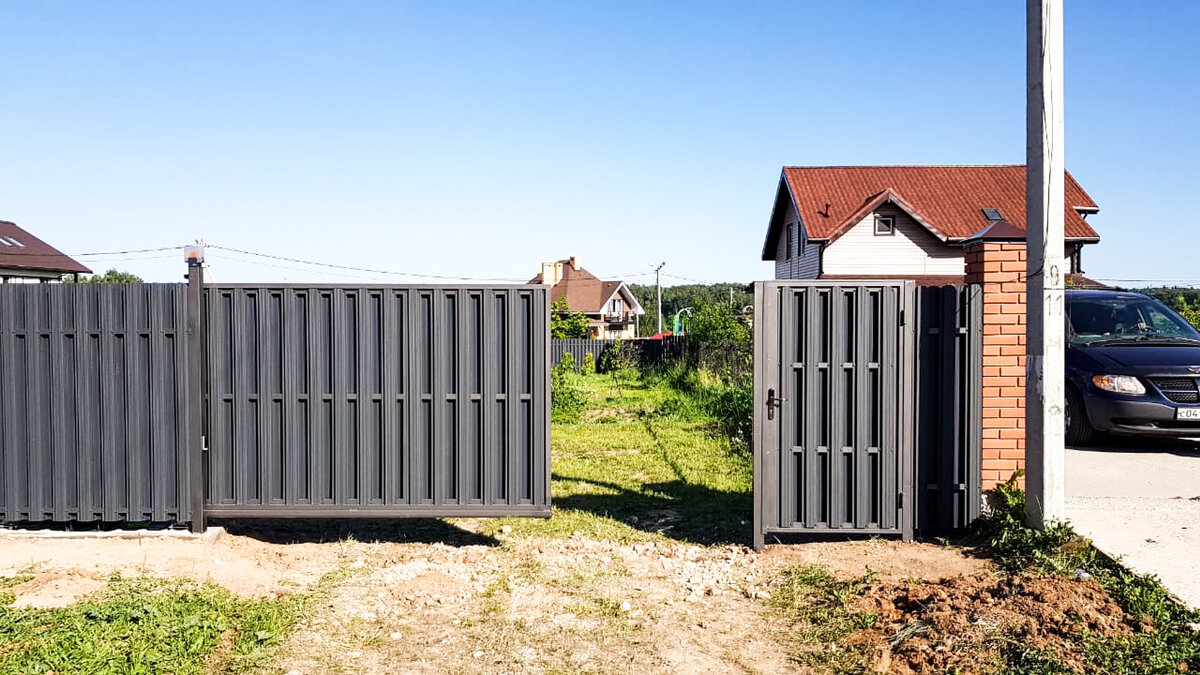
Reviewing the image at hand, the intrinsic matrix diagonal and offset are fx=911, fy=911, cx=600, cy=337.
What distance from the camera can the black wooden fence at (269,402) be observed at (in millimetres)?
6195

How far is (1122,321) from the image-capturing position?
10656 mm

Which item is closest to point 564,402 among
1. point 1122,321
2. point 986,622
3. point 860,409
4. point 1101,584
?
point 1122,321

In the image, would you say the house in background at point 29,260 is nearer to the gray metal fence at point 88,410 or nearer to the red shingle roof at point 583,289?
the gray metal fence at point 88,410

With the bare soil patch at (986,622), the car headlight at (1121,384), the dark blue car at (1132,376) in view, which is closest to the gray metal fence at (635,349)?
the dark blue car at (1132,376)

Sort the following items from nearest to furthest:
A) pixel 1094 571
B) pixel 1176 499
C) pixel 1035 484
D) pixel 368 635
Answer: pixel 368 635 < pixel 1094 571 < pixel 1035 484 < pixel 1176 499

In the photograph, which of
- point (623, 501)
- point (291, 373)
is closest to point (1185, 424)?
point (623, 501)

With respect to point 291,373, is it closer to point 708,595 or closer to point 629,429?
point 708,595

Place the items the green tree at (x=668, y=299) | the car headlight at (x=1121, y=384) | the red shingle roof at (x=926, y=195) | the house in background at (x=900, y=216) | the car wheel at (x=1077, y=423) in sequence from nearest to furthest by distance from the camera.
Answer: the car headlight at (x=1121, y=384) → the car wheel at (x=1077, y=423) → the house in background at (x=900, y=216) → the red shingle roof at (x=926, y=195) → the green tree at (x=668, y=299)

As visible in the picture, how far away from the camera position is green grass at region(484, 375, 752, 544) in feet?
22.8

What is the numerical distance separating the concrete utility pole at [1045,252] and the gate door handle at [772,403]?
5.21ft

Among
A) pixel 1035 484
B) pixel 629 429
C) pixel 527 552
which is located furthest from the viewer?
pixel 629 429

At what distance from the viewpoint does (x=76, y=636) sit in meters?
4.29

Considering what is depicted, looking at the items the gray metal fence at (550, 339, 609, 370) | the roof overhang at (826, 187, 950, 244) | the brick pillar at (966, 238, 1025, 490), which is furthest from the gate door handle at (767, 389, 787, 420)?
the gray metal fence at (550, 339, 609, 370)

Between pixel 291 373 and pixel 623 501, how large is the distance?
10.3 ft
